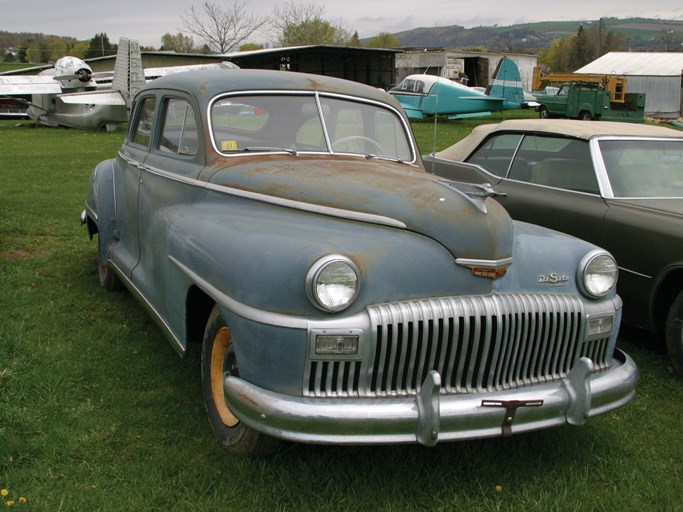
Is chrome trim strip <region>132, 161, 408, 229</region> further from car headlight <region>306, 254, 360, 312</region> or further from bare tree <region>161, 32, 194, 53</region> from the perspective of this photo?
bare tree <region>161, 32, 194, 53</region>

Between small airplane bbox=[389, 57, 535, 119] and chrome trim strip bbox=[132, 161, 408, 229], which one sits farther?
small airplane bbox=[389, 57, 535, 119]

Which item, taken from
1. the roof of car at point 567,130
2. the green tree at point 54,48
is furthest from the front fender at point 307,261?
the green tree at point 54,48

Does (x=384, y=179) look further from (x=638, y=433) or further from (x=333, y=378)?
(x=638, y=433)

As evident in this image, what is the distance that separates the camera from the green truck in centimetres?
2858

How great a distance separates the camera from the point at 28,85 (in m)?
25.5

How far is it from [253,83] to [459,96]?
25.0 metres

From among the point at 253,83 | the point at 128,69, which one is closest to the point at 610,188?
the point at 253,83

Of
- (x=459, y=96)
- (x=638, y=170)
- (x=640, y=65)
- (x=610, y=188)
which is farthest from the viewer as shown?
→ (x=640, y=65)

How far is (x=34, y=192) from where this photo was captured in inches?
411

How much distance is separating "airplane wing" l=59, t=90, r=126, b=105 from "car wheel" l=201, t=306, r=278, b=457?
2072 cm

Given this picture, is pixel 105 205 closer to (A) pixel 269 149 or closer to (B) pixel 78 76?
(A) pixel 269 149

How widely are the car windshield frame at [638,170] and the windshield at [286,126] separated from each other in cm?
177

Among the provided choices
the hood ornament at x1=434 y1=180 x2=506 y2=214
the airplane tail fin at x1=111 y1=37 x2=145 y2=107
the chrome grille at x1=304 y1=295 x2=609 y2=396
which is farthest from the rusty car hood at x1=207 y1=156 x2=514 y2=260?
the airplane tail fin at x1=111 y1=37 x2=145 y2=107

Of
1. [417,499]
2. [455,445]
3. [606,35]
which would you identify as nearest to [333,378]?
[417,499]
